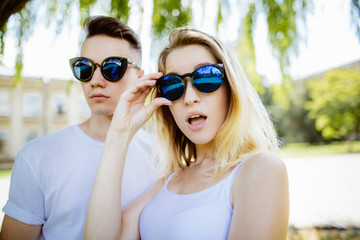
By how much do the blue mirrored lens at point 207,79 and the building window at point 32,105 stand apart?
27484 millimetres

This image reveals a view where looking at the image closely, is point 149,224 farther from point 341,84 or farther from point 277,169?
point 341,84

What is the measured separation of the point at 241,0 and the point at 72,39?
6.78 ft

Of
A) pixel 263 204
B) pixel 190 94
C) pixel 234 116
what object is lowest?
pixel 263 204

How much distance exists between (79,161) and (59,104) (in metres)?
26.6

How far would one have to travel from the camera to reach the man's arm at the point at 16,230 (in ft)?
6.22

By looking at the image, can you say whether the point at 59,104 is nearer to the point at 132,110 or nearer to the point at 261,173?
the point at 132,110

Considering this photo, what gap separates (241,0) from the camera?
2.90 metres

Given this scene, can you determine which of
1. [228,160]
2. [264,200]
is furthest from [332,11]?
[264,200]

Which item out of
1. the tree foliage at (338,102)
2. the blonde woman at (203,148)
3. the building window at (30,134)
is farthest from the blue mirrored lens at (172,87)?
the tree foliage at (338,102)

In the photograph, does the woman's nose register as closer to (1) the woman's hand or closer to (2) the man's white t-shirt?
(1) the woman's hand

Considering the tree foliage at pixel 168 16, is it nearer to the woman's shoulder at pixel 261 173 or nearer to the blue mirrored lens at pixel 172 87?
the blue mirrored lens at pixel 172 87

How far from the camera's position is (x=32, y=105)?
24.9 meters

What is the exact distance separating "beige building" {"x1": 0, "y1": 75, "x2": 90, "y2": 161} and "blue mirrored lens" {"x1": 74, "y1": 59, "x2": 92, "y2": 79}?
23212mm

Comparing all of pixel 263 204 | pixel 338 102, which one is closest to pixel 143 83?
pixel 263 204
